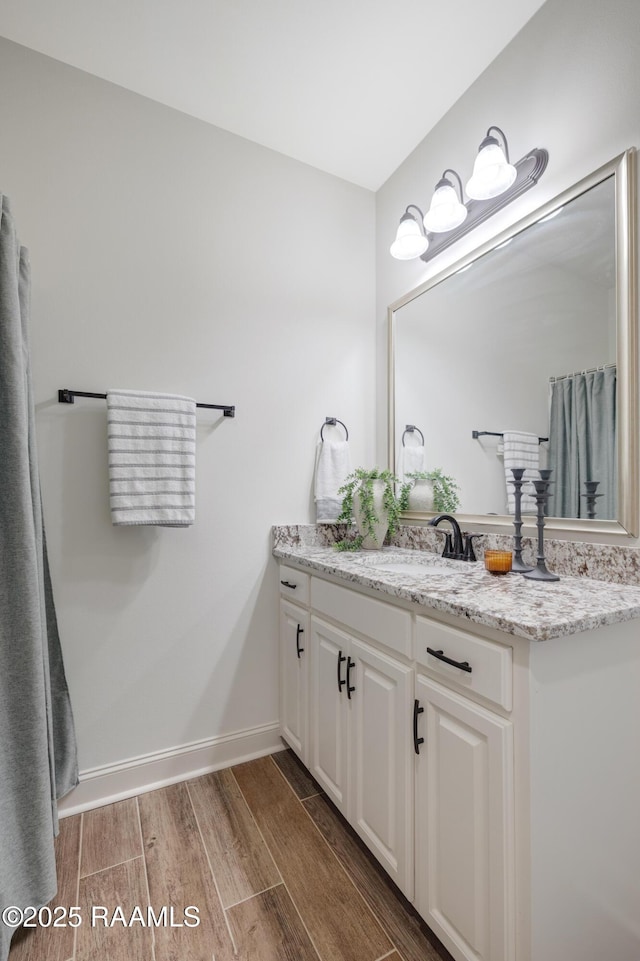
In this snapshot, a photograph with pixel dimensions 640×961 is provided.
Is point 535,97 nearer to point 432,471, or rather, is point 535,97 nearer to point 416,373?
point 416,373

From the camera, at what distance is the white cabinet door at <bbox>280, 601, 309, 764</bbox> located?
165 cm

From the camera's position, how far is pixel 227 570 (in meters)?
1.84

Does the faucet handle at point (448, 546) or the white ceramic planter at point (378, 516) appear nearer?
the faucet handle at point (448, 546)

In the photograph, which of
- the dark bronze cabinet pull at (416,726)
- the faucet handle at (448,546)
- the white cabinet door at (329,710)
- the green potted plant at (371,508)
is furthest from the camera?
the green potted plant at (371,508)

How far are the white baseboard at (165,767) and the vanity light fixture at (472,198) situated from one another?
85.4 inches

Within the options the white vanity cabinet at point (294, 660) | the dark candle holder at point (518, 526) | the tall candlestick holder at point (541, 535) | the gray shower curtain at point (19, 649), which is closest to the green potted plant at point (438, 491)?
the dark candle holder at point (518, 526)

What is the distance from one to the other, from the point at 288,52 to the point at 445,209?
0.79 m

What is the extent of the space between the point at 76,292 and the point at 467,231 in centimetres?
149

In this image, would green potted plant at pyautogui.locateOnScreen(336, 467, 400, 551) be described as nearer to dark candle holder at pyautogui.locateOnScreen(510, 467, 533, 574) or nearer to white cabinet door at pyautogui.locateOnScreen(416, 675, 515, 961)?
dark candle holder at pyautogui.locateOnScreen(510, 467, 533, 574)

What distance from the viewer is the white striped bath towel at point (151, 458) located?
4.98 ft

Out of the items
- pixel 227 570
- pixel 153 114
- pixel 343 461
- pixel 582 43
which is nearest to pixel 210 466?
pixel 227 570

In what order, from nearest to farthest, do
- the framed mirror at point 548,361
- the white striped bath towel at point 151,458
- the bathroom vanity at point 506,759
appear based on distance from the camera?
the bathroom vanity at point 506,759
the framed mirror at point 548,361
the white striped bath towel at point 151,458

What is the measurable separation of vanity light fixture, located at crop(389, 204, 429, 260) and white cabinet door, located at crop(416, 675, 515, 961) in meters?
1.65

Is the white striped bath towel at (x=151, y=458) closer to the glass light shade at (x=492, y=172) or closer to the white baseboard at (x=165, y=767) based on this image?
the white baseboard at (x=165, y=767)
